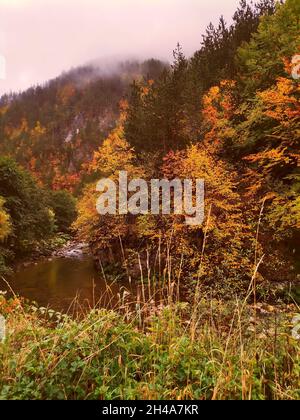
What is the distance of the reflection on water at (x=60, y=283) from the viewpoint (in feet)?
49.0

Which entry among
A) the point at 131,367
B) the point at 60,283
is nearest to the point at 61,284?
the point at 60,283

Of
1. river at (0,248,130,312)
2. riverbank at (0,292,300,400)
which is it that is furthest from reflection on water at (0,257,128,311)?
riverbank at (0,292,300,400)

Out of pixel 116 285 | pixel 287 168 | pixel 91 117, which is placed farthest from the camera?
pixel 91 117

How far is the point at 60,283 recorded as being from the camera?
59.0ft

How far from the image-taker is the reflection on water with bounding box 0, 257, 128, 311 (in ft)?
49.0

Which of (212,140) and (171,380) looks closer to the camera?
(171,380)

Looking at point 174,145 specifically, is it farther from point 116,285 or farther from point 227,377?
point 227,377

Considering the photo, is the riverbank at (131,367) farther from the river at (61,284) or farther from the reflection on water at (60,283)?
the reflection on water at (60,283)

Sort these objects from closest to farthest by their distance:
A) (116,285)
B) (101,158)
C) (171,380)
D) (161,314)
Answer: (171,380) < (161,314) < (116,285) < (101,158)

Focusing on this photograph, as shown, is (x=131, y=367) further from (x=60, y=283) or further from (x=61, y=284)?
(x=60, y=283)

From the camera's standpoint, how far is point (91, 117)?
14388cm

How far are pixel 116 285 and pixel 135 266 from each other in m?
1.48

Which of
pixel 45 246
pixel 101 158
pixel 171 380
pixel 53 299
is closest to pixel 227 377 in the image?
pixel 171 380
